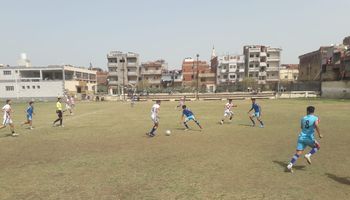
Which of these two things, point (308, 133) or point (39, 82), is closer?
point (308, 133)

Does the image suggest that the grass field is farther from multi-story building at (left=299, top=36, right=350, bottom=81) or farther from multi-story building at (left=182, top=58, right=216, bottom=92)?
multi-story building at (left=182, top=58, right=216, bottom=92)

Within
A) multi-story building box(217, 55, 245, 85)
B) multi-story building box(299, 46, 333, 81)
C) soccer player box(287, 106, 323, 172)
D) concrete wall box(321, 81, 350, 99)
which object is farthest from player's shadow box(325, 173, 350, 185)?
multi-story building box(217, 55, 245, 85)

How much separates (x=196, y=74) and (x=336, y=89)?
47.2 m

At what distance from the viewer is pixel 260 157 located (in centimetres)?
985

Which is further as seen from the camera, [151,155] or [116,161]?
[151,155]

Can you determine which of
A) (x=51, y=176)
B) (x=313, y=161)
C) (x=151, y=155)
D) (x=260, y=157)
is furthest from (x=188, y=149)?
(x=51, y=176)

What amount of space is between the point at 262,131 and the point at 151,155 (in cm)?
812

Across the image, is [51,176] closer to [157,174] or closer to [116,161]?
[116,161]

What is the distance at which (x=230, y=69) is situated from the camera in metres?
86.8

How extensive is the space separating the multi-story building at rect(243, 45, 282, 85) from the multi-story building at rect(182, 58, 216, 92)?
1223cm

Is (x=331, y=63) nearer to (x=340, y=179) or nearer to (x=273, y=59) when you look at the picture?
(x=273, y=59)

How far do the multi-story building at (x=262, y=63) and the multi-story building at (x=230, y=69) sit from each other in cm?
258

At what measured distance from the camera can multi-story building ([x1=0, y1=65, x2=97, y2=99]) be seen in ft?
210

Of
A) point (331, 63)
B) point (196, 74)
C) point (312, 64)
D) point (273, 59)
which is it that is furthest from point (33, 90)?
point (312, 64)
